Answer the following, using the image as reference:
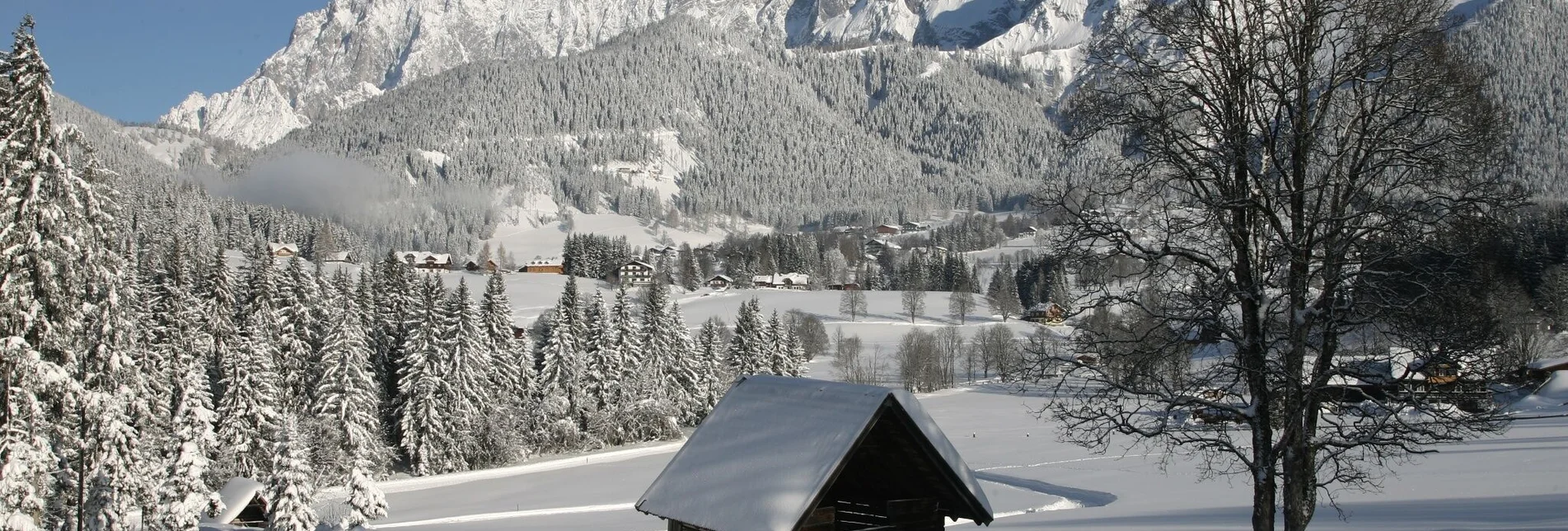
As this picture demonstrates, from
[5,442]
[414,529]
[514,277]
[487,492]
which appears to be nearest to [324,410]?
[487,492]

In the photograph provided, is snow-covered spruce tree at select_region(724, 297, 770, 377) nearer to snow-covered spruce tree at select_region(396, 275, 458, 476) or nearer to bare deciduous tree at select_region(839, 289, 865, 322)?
snow-covered spruce tree at select_region(396, 275, 458, 476)

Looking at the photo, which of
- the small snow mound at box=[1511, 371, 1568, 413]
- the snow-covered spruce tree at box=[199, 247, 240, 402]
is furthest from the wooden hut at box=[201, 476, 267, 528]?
the small snow mound at box=[1511, 371, 1568, 413]

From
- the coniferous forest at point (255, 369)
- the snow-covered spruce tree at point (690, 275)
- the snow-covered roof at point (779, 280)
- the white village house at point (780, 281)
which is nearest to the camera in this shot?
the coniferous forest at point (255, 369)

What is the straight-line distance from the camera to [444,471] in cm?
5288

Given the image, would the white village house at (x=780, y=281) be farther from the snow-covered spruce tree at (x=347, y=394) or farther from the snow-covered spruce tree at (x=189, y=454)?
the snow-covered spruce tree at (x=189, y=454)

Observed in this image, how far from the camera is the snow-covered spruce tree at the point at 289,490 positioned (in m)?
31.4

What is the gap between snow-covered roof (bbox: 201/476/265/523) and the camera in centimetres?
3894

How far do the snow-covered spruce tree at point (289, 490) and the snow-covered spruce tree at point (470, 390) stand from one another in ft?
65.8

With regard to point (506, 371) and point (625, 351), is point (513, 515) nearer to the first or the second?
point (506, 371)

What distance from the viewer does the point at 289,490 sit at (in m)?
31.5

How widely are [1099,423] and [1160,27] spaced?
418cm

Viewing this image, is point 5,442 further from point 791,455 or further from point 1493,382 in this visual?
point 1493,382

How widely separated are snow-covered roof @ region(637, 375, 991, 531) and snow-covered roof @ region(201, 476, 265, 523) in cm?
3311

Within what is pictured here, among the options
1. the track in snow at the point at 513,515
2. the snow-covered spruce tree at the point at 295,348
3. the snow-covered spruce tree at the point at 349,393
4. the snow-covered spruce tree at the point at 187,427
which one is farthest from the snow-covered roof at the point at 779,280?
the track in snow at the point at 513,515
